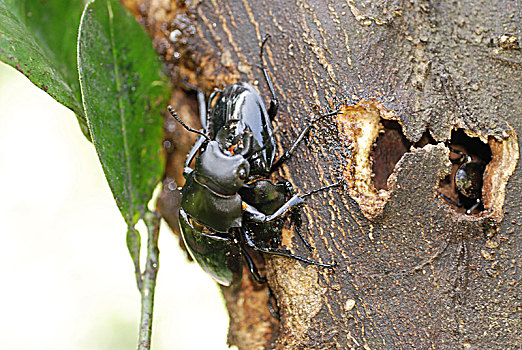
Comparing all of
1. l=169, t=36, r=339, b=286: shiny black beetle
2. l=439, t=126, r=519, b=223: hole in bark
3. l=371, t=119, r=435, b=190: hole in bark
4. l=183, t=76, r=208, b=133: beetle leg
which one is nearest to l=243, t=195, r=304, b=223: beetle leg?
l=169, t=36, r=339, b=286: shiny black beetle

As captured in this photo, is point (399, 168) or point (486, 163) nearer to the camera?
point (399, 168)

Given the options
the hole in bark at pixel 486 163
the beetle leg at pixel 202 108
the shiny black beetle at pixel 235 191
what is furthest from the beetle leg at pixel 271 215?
the hole in bark at pixel 486 163

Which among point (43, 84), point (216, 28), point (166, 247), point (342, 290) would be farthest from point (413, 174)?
point (166, 247)

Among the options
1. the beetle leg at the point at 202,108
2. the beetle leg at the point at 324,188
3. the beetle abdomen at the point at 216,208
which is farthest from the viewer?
the beetle leg at the point at 202,108

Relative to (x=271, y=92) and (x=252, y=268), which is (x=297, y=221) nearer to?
(x=252, y=268)

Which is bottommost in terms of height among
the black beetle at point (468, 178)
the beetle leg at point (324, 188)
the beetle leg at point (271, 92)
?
the beetle leg at point (324, 188)

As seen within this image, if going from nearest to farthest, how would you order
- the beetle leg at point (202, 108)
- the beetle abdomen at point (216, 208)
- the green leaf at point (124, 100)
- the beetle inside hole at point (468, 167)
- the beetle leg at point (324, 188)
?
the beetle leg at point (324, 188), the beetle inside hole at point (468, 167), the green leaf at point (124, 100), the beetle abdomen at point (216, 208), the beetle leg at point (202, 108)

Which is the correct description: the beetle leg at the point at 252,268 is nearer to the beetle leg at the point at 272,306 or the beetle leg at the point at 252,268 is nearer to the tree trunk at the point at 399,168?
the beetle leg at the point at 272,306

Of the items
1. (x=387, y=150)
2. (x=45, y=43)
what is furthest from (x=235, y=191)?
(x=45, y=43)

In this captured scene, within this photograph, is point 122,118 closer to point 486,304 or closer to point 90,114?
point 90,114
